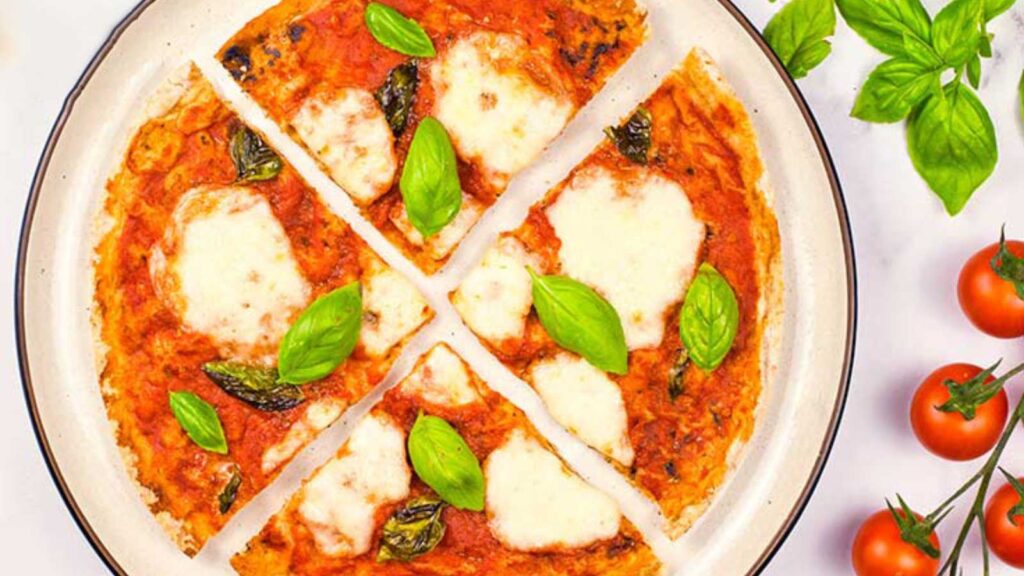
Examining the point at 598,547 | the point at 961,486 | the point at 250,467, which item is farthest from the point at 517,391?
the point at 961,486

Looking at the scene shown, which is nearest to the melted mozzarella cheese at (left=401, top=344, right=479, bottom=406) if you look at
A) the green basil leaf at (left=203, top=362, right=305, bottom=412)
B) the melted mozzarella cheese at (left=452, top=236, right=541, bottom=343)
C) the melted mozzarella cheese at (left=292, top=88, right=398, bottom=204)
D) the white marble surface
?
the melted mozzarella cheese at (left=452, top=236, right=541, bottom=343)

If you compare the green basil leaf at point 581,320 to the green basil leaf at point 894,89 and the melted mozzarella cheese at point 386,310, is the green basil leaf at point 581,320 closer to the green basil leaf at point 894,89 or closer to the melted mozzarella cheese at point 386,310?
the melted mozzarella cheese at point 386,310

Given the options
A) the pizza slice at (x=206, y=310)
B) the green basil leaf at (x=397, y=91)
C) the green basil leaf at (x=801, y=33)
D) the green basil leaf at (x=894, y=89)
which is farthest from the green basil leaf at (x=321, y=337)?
the green basil leaf at (x=894, y=89)

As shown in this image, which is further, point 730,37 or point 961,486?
point 961,486

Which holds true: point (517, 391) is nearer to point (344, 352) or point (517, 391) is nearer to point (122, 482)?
point (344, 352)

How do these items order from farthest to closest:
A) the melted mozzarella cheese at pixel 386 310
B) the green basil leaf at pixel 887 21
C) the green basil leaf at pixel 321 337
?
the melted mozzarella cheese at pixel 386 310 → the green basil leaf at pixel 887 21 → the green basil leaf at pixel 321 337
